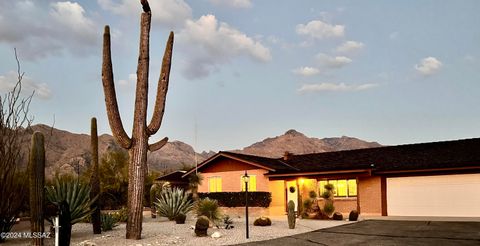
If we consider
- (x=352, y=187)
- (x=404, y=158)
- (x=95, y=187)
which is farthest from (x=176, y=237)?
(x=404, y=158)

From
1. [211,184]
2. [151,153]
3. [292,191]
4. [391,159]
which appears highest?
[151,153]

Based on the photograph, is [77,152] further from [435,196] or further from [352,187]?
[435,196]

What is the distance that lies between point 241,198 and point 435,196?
1146cm

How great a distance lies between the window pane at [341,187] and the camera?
2670cm

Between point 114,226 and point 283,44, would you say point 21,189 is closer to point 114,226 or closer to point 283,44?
point 114,226

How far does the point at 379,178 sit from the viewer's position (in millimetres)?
25375

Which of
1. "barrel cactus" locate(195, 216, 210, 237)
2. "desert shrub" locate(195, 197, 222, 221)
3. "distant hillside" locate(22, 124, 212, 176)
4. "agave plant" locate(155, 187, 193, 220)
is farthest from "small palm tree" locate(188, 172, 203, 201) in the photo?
"distant hillside" locate(22, 124, 212, 176)

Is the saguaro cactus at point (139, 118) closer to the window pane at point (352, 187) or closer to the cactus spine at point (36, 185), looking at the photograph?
the cactus spine at point (36, 185)

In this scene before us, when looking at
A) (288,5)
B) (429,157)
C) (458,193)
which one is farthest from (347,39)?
(458,193)

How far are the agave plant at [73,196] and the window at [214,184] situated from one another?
16.0 m

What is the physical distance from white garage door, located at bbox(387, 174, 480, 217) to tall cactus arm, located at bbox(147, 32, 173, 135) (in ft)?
50.4

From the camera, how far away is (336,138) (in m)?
167

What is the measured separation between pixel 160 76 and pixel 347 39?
589 inches

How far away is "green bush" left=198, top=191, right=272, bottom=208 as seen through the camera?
2747 centimetres
